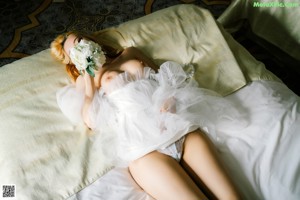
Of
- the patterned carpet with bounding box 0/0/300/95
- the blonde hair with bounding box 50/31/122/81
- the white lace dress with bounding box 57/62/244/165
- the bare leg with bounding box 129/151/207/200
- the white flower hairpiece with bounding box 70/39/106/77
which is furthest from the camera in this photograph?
the patterned carpet with bounding box 0/0/300/95

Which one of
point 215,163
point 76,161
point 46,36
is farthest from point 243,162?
point 46,36

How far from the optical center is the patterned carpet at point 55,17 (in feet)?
6.86

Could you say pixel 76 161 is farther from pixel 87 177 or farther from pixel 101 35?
pixel 101 35

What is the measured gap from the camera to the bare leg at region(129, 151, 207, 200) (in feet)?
3.14

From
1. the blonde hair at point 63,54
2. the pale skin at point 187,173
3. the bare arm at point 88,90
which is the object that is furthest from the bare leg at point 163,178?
the blonde hair at point 63,54

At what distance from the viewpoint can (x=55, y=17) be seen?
7.51ft

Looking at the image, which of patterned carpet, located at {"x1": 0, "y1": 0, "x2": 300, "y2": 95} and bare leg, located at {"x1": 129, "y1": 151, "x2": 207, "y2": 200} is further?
patterned carpet, located at {"x1": 0, "y1": 0, "x2": 300, "y2": 95}

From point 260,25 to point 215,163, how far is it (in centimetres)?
119

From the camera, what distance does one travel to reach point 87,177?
3.68ft

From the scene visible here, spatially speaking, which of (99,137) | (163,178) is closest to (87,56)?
(99,137)

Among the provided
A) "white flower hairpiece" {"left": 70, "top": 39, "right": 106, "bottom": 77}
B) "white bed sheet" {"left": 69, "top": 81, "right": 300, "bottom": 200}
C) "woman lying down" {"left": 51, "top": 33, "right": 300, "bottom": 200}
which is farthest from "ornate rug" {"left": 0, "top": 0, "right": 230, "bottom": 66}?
"white bed sheet" {"left": 69, "top": 81, "right": 300, "bottom": 200}

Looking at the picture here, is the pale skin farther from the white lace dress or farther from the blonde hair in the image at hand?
the blonde hair

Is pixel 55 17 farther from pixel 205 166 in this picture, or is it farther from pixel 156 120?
pixel 205 166

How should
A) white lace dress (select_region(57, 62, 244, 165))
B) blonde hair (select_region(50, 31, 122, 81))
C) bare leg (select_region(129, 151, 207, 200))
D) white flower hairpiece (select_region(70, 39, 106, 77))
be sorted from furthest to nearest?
blonde hair (select_region(50, 31, 122, 81)), white flower hairpiece (select_region(70, 39, 106, 77)), white lace dress (select_region(57, 62, 244, 165)), bare leg (select_region(129, 151, 207, 200))
